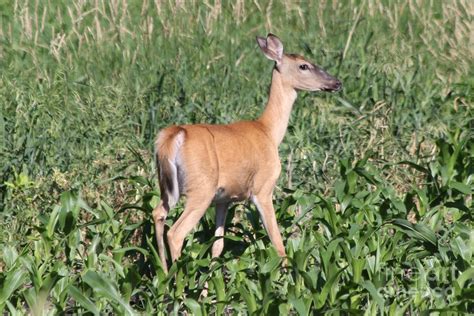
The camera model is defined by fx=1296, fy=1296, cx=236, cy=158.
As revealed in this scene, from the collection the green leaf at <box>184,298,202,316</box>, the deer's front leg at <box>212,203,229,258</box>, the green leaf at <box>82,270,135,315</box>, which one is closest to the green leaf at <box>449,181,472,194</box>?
the deer's front leg at <box>212,203,229,258</box>

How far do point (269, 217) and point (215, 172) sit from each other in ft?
1.51

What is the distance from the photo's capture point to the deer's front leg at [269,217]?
304 inches

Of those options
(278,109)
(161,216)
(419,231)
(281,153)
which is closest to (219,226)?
(161,216)

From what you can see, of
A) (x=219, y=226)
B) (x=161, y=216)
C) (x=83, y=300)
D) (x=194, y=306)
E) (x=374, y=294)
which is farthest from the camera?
(x=219, y=226)

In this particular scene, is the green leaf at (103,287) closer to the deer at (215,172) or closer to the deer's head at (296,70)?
the deer at (215,172)

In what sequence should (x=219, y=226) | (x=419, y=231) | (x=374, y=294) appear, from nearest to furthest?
(x=374, y=294) → (x=419, y=231) → (x=219, y=226)

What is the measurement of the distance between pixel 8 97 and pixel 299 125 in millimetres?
2254

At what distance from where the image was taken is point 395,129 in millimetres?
10258

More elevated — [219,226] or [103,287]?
[103,287]

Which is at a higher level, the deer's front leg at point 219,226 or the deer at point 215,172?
the deer at point 215,172

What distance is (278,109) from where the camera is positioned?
8617mm

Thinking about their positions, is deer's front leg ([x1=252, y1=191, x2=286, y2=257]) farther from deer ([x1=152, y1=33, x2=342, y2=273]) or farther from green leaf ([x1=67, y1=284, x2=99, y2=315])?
green leaf ([x1=67, y1=284, x2=99, y2=315])

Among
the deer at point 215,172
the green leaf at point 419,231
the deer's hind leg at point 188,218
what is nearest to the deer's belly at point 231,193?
the deer at point 215,172

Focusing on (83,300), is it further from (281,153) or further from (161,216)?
(281,153)
